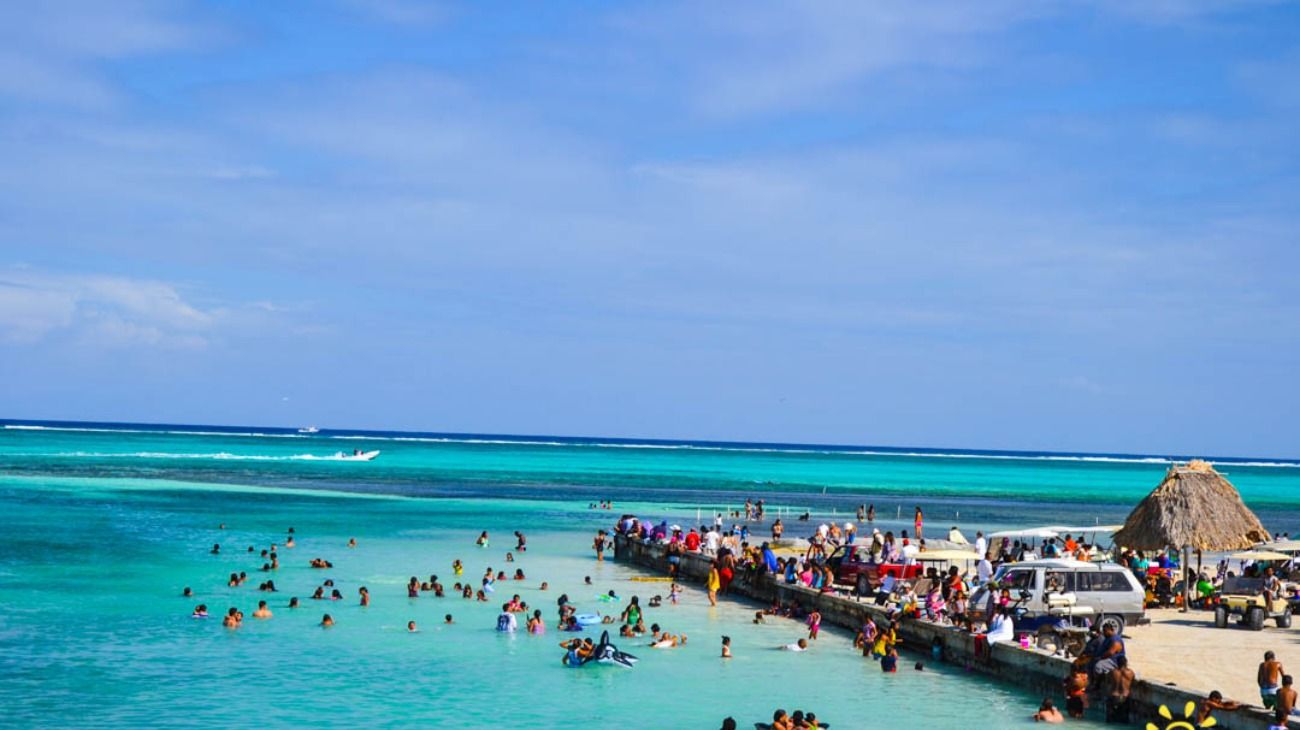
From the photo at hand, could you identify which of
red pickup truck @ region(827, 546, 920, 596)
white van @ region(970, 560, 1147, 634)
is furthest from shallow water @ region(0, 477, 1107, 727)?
red pickup truck @ region(827, 546, 920, 596)

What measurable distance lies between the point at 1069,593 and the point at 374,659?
15.9m

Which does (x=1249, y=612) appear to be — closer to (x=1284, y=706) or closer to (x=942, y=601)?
(x=942, y=601)

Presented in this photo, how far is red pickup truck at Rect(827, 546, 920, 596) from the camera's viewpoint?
3812cm

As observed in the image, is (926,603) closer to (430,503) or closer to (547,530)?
(547,530)

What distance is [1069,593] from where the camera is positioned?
31.0 metres

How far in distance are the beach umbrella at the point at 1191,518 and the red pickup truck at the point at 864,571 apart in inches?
233

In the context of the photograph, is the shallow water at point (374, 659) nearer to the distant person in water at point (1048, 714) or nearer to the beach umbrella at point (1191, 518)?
the distant person in water at point (1048, 714)

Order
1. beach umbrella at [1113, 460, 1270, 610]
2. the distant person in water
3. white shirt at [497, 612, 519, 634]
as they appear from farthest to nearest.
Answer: beach umbrella at [1113, 460, 1270, 610]
white shirt at [497, 612, 519, 634]
the distant person in water

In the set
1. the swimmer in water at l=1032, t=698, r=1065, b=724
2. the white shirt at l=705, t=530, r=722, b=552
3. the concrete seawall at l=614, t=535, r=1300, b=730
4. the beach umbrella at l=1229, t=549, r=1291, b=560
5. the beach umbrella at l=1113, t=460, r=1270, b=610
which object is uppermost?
the beach umbrella at l=1113, t=460, r=1270, b=610

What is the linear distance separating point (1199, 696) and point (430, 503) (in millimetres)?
66582

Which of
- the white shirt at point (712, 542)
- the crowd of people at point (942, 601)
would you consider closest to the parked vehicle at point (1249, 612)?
the crowd of people at point (942, 601)

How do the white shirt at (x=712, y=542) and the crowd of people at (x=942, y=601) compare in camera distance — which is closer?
the crowd of people at (x=942, y=601)

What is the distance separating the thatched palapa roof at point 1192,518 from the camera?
119 feet

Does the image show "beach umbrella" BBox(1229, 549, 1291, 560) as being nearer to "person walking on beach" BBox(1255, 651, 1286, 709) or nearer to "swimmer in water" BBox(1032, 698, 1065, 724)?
"swimmer in water" BBox(1032, 698, 1065, 724)
